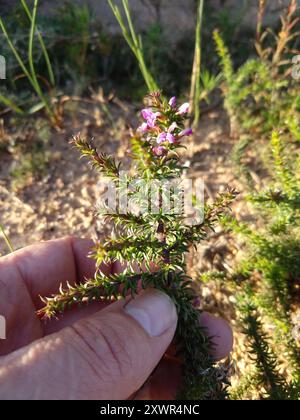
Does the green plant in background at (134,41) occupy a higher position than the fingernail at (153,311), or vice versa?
the green plant in background at (134,41)

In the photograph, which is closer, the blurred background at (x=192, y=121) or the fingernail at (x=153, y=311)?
the fingernail at (x=153, y=311)

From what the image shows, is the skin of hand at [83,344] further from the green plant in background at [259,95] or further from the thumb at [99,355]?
the green plant in background at [259,95]

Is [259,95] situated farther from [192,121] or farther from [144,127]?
[144,127]

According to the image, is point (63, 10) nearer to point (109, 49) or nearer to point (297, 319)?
point (109, 49)

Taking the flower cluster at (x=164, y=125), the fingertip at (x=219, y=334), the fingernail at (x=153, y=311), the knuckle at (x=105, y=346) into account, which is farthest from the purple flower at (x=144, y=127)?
the fingertip at (x=219, y=334)

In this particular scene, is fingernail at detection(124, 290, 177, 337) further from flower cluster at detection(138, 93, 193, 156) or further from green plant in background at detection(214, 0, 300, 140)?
green plant in background at detection(214, 0, 300, 140)

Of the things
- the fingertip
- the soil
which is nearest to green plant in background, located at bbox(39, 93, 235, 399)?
the fingertip

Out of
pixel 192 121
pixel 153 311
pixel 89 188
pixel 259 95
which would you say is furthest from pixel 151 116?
pixel 192 121

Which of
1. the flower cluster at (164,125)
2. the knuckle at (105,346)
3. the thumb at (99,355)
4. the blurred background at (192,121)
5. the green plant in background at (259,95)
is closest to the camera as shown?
the flower cluster at (164,125)
